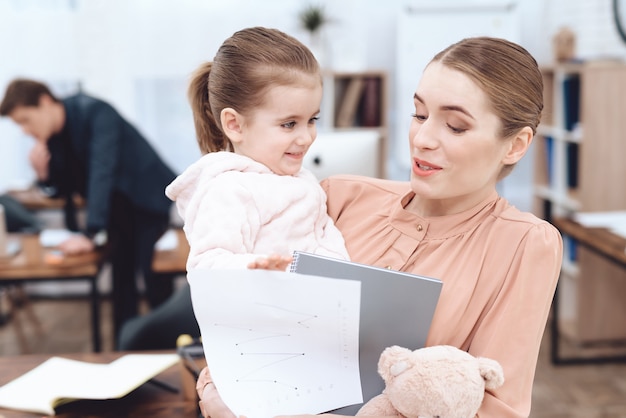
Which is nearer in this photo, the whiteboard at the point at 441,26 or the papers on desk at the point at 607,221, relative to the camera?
the papers on desk at the point at 607,221

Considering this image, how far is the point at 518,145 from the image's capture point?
1.10 metres

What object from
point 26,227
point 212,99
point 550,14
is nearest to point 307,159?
point 212,99

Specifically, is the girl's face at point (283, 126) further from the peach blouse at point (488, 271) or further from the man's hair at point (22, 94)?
the man's hair at point (22, 94)

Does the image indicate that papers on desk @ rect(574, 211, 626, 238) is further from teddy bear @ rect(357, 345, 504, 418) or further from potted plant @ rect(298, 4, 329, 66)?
teddy bear @ rect(357, 345, 504, 418)

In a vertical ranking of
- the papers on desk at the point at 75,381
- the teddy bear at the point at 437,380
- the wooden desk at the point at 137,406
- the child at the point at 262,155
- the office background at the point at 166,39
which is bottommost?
the wooden desk at the point at 137,406

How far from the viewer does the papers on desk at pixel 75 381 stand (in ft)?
4.29

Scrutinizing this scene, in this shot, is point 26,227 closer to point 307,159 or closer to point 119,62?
point 119,62

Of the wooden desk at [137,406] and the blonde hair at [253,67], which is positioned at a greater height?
the blonde hair at [253,67]

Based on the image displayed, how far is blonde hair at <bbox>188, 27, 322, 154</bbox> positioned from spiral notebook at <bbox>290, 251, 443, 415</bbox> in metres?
0.34

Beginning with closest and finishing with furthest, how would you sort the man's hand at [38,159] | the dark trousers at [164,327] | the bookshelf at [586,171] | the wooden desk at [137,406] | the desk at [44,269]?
the wooden desk at [137,406] → the dark trousers at [164,327] → the desk at [44,269] → the bookshelf at [586,171] → the man's hand at [38,159]

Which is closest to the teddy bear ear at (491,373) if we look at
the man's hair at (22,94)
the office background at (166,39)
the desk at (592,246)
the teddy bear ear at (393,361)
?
the teddy bear ear at (393,361)

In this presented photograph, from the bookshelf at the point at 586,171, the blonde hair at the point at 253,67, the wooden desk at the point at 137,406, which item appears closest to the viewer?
the blonde hair at the point at 253,67

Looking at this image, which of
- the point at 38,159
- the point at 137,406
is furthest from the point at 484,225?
the point at 38,159

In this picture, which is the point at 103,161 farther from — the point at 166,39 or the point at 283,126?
the point at 283,126
